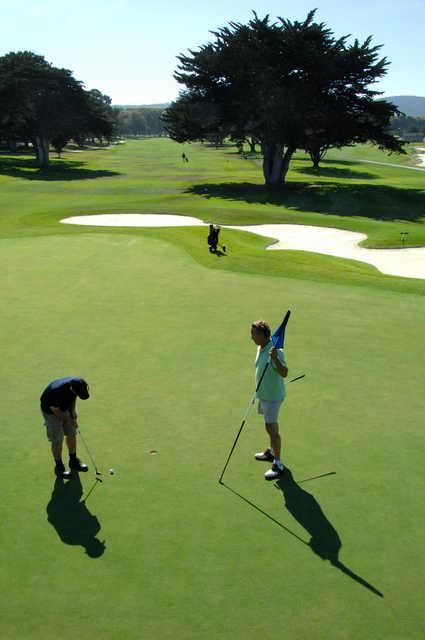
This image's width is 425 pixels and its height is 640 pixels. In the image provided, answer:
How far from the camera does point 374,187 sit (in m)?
46.8

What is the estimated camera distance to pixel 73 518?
19.4 ft

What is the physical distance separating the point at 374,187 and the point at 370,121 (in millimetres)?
5496

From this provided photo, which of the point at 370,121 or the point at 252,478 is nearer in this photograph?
the point at 252,478

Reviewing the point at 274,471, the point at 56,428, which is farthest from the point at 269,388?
the point at 56,428

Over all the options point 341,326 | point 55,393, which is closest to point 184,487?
point 55,393

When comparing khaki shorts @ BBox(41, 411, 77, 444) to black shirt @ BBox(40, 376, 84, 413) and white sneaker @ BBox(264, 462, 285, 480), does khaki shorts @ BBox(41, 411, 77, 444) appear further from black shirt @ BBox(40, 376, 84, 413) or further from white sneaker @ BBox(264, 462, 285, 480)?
white sneaker @ BBox(264, 462, 285, 480)

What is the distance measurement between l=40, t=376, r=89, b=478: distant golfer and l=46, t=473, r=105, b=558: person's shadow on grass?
21 centimetres

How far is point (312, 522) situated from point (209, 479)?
→ 1.34 meters

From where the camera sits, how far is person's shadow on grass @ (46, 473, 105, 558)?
218 inches

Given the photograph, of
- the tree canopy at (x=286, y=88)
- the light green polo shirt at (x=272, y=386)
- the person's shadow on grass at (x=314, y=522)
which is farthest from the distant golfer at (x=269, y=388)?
the tree canopy at (x=286, y=88)

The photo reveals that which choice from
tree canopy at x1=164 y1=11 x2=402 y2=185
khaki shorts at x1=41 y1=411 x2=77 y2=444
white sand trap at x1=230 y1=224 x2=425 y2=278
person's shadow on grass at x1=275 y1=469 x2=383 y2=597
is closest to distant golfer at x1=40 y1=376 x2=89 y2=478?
khaki shorts at x1=41 y1=411 x2=77 y2=444

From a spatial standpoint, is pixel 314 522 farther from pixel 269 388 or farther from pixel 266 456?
pixel 269 388

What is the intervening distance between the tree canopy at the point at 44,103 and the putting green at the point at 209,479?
187 ft

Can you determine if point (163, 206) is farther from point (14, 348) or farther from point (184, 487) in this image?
point (184, 487)
